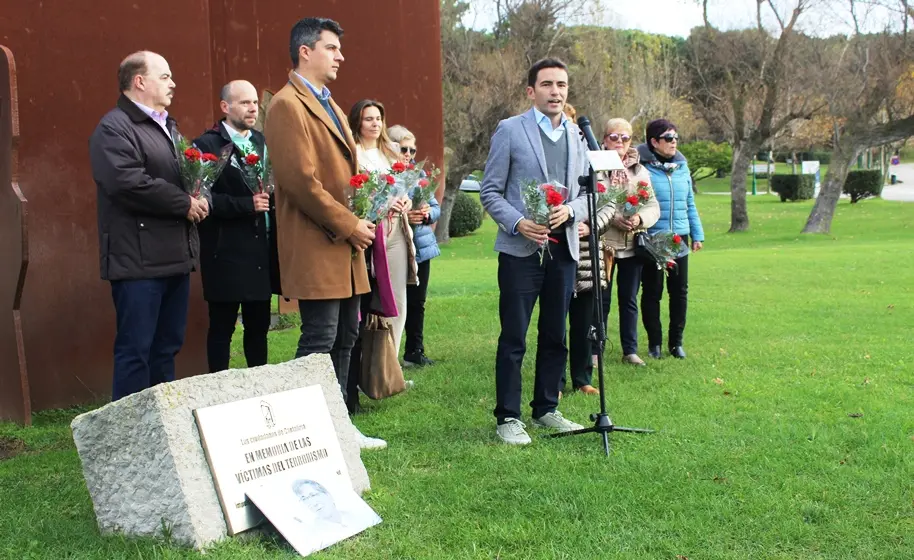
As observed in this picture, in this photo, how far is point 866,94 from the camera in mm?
29531

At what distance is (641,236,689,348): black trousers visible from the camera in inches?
347

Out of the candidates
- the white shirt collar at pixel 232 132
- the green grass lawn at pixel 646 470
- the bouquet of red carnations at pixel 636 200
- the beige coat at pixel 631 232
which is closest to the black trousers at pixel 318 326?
the green grass lawn at pixel 646 470

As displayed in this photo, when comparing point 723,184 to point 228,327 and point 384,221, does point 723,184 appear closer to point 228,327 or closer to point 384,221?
point 384,221

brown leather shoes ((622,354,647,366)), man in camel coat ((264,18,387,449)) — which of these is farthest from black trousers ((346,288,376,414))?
brown leather shoes ((622,354,647,366))

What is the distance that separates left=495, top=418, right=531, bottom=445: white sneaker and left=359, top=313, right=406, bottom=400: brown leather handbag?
1.12 meters

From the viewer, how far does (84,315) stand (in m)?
7.13

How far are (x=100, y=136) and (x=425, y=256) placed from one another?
11.9ft

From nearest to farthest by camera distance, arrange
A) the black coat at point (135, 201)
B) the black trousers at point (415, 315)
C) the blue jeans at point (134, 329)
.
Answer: the black coat at point (135, 201), the blue jeans at point (134, 329), the black trousers at point (415, 315)

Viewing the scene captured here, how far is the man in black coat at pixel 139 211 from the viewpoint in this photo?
551 centimetres

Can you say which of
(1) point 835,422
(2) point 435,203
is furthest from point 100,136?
(1) point 835,422

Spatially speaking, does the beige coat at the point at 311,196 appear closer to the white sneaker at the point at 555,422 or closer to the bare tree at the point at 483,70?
the white sneaker at the point at 555,422

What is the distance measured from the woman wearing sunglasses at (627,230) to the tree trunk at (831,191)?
942 inches

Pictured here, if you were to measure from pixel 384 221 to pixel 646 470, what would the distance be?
2.72 metres

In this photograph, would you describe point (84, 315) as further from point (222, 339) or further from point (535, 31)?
point (535, 31)
